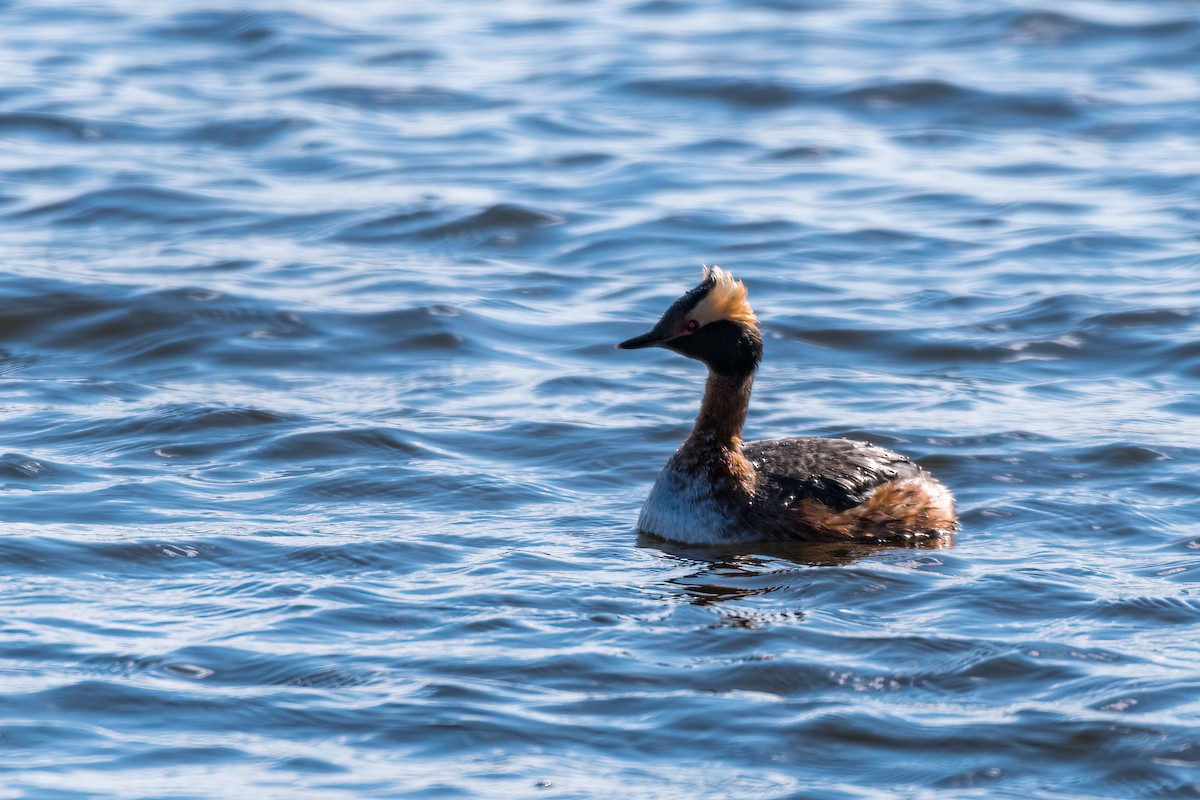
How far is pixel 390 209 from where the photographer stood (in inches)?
628

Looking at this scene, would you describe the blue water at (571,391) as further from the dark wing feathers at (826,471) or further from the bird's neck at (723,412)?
the bird's neck at (723,412)

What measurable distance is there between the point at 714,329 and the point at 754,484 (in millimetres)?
832

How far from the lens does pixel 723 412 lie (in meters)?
9.88

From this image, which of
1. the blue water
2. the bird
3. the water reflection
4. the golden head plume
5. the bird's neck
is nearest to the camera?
the blue water

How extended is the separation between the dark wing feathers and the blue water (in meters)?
0.33

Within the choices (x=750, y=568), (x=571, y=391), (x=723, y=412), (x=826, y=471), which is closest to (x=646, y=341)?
(x=723, y=412)

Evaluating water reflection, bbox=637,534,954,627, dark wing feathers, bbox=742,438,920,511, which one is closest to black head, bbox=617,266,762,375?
dark wing feathers, bbox=742,438,920,511

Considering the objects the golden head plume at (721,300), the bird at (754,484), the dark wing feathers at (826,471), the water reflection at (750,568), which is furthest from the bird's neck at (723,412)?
the water reflection at (750,568)

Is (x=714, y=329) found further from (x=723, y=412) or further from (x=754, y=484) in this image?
(x=754, y=484)

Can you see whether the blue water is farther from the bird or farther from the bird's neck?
the bird's neck

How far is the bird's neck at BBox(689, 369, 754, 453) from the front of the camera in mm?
9852

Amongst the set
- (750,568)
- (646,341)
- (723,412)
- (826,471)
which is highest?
(646,341)

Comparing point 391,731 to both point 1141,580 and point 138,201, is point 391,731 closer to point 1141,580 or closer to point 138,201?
point 1141,580

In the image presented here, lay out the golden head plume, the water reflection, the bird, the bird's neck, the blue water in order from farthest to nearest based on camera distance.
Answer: the bird's neck
the golden head plume
the bird
the water reflection
the blue water
